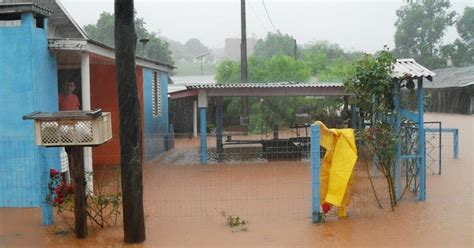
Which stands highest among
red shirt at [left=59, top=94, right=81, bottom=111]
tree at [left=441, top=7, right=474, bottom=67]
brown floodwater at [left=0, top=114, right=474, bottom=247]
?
tree at [left=441, top=7, right=474, bottom=67]

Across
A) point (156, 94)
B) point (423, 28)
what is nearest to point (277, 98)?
point (156, 94)

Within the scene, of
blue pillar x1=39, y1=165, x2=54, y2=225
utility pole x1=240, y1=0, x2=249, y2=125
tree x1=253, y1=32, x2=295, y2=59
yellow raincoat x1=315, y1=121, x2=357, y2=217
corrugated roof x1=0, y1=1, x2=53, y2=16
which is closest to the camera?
blue pillar x1=39, y1=165, x2=54, y2=225

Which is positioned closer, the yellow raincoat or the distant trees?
the yellow raincoat

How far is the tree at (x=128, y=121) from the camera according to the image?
7137 mm

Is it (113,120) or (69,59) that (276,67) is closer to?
(113,120)

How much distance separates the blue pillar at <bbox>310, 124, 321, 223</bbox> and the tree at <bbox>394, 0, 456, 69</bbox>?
2089 inches

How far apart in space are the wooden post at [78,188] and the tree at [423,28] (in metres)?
55.2

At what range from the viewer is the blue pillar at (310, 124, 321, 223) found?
329 inches

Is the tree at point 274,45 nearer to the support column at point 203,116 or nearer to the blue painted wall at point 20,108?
the support column at point 203,116

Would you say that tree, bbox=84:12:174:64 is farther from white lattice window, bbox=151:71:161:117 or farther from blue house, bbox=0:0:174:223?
blue house, bbox=0:0:174:223

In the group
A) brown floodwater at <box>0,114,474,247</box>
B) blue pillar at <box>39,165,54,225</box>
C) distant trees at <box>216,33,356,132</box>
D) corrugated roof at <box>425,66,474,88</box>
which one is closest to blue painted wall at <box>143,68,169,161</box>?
brown floodwater at <box>0,114,474,247</box>

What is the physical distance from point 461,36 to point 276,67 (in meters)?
35.7

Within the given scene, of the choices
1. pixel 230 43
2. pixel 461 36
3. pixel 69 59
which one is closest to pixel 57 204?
pixel 69 59

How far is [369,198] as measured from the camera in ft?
33.2
